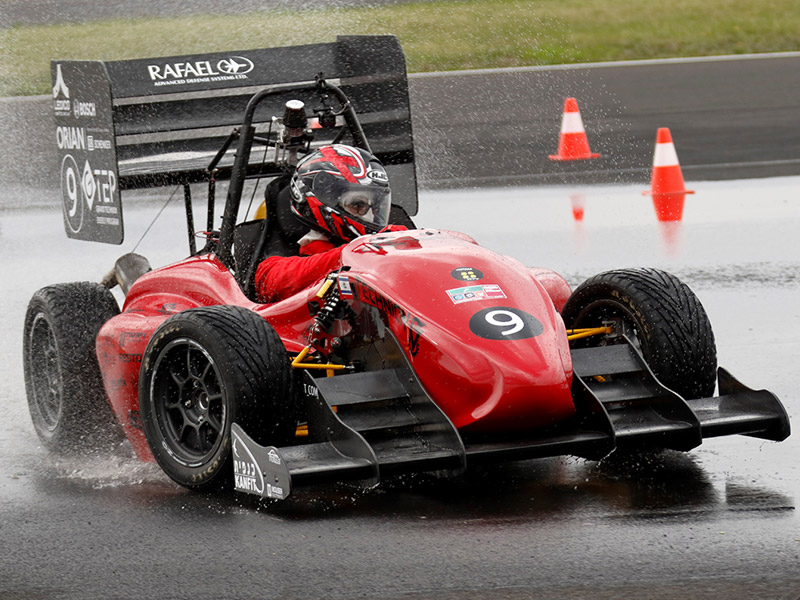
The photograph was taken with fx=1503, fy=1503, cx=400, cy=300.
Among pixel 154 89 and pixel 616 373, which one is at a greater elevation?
pixel 154 89

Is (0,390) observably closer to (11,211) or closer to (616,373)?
(616,373)

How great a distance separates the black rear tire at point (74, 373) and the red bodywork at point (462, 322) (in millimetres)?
623

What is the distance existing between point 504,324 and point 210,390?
47.5 inches

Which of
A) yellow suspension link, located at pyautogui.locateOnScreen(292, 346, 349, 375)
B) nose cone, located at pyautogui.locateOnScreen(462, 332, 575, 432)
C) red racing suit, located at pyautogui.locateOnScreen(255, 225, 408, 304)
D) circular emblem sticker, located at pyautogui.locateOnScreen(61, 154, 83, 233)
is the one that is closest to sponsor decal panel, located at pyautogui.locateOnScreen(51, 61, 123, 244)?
circular emblem sticker, located at pyautogui.locateOnScreen(61, 154, 83, 233)

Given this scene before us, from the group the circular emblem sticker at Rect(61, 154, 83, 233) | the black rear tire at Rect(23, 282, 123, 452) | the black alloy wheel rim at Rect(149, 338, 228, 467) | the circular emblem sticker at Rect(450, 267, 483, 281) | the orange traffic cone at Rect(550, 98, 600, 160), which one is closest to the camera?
the circular emblem sticker at Rect(450, 267, 483, 281)

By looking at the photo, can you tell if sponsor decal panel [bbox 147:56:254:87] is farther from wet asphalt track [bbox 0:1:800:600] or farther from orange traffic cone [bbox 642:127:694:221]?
orange traffic cone [bbox 642:127:694:221]

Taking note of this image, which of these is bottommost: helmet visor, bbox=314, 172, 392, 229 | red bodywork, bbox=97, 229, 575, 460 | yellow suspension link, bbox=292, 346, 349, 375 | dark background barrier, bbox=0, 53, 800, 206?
dark background barrier, bbox=0, 53, 800, 206

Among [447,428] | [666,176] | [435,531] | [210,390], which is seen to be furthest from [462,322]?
[666,176]

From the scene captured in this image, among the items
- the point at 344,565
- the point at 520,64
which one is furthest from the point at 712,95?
the point at 344,565

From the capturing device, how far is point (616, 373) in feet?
19.3

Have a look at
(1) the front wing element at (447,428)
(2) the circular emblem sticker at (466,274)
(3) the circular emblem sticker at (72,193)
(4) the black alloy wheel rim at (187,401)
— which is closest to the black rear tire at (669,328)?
(1) the front wing element at (447,428)

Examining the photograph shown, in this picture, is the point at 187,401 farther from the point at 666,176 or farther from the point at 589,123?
the point at 589,123

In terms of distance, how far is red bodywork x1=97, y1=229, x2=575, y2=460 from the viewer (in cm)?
543

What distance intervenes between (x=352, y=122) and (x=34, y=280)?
4.45 metres
